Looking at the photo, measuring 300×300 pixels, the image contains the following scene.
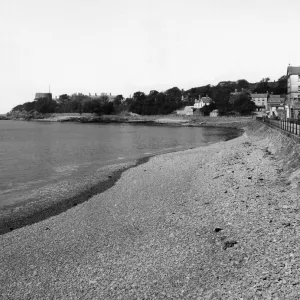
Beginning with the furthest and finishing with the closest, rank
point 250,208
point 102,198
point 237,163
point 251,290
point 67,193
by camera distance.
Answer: point 237,163 → point 67,193 → point 102,198 → point 250,208 → point 251,290

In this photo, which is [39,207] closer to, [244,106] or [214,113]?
[244,106]

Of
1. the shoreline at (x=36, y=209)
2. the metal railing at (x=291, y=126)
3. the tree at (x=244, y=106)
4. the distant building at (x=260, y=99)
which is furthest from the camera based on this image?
the distant building at (x=260, y=99)

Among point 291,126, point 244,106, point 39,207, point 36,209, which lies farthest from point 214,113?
point 36,209

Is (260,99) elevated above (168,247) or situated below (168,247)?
above

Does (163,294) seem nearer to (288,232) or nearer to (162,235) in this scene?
(162,235)

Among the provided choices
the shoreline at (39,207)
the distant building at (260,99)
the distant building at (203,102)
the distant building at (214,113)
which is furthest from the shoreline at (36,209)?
the distant building at (260,99)

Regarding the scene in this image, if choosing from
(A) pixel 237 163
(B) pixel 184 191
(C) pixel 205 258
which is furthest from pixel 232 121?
(C) pixel 205 258

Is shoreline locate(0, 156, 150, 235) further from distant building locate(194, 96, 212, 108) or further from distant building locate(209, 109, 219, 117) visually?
distant building locate(194, 96, 212, 108)

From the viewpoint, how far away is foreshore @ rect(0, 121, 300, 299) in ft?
26.2

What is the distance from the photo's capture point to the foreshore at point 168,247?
26.2 feet

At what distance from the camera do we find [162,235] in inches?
451

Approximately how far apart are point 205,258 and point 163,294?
2.04 m

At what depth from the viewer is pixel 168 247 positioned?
1032 centimetres

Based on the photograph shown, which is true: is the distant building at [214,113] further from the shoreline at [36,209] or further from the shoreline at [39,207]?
the shoreline at [36,209]
